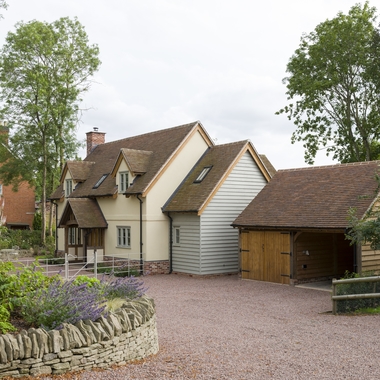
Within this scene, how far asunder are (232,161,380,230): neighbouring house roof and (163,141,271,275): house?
1.92m

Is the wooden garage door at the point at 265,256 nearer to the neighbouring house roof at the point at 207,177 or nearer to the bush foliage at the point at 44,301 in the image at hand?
the neighbouring house roof at the point at 207,177

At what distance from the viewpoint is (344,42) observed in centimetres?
3428

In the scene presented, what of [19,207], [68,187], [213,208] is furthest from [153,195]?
[19,207]

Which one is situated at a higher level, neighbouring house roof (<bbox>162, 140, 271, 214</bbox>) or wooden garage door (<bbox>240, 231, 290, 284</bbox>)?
neighbouring house roof (<bbox>162, 140, 271, 214</bbox>)

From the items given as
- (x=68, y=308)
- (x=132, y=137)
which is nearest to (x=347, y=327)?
(x=68, y=308)

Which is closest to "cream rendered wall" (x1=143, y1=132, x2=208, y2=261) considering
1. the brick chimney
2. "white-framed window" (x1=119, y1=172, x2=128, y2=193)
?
"white-framed window" (x1=119, y1=172, x2=128, y2=193)

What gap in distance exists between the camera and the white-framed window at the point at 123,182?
26.2 meters

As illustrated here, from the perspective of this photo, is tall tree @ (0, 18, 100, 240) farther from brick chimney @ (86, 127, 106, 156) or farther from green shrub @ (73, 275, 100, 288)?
green shrub @ (73, 275, 100, 288)

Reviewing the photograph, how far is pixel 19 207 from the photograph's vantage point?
49312 millimetres

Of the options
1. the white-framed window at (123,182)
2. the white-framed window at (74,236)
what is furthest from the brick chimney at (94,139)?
the white-framed window at (123,182)

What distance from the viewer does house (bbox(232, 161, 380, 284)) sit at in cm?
1891

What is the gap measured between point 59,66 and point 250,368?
3345cm

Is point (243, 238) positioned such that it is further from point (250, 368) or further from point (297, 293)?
point (250, 368)

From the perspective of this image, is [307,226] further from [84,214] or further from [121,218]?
[84,214]
